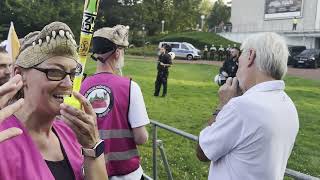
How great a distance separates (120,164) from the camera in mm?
3523

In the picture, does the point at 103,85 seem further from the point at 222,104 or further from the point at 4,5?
the point at 4,5

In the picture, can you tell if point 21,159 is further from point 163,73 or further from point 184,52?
point 184,52

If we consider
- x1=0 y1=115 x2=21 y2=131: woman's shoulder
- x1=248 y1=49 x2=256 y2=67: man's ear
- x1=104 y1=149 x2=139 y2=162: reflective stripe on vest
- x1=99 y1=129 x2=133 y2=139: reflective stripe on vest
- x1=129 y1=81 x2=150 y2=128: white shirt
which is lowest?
x1=104 y1=149 x2=139 y2=162: reflective stripe on vest

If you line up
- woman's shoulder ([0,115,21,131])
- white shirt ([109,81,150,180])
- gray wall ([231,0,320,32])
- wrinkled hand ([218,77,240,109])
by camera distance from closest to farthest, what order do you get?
woman's shoulder ([0,115,21,131]) < wrinkled hand ([218,77,240,109]) < white shirt ([109,81,150,180]) < gray wall ([231,0,320,32])

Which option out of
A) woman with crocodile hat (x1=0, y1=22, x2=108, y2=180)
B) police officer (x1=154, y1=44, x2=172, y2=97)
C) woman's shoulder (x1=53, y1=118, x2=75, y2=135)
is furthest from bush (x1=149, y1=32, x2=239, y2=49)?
woman with crocodile hat (x1=0, y1=22, x2=108, y2=180)

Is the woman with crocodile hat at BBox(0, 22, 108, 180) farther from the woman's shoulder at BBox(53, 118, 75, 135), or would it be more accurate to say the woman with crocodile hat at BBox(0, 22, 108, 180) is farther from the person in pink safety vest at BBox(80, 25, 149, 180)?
the person in pink safety vest at BBox(80, 25, 149, 180)

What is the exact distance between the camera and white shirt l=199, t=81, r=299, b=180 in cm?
262

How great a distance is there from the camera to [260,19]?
59938mm

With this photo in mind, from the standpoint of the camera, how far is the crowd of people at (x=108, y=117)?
6.95ft

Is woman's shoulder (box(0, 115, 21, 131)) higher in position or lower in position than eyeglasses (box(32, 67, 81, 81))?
lower

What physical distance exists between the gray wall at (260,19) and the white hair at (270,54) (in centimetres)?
5037

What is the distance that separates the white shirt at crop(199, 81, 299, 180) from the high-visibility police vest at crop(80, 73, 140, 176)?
881mm

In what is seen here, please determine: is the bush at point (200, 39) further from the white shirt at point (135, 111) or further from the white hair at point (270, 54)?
the white hair at point (270, 54)

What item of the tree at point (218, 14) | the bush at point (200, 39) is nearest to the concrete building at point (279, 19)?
the bush at point (200, 39)
